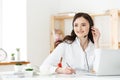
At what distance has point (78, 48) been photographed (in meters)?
2.60

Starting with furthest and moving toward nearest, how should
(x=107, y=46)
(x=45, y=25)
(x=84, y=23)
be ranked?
1. (x=45, y=25)
2. (x=107, y=46)
3. (x=84, y=23)

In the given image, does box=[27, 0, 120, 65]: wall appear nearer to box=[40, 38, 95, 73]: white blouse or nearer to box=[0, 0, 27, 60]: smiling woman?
box=[0, 0, 27, 60]: smiling woman

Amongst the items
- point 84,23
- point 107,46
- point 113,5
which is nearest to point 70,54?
point 84,23

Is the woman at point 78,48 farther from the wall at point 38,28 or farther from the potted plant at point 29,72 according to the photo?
the wall at point 38,28

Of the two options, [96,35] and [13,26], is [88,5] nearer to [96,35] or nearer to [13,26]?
[13,26]

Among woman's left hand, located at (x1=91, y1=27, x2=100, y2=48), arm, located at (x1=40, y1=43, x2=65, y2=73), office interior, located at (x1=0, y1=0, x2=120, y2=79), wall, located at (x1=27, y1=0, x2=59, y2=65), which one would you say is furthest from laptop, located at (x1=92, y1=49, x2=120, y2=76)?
wall, located at (x1=27, y1=0, x2=59, y2=65)

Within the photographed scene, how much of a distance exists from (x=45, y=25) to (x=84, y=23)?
178cm

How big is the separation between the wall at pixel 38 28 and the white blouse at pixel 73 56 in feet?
5.32

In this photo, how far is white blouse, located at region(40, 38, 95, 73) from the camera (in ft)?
8.21

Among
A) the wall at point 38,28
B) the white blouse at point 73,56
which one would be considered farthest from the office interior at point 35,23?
the white blouse at point 73,56

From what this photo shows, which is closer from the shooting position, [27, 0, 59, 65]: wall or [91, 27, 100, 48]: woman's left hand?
[91, 27, 100, 48]: woman's left hand

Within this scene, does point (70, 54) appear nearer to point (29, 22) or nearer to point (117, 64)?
point (117, 64)

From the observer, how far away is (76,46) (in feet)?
8.61

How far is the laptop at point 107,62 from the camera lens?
1926 millimetres
